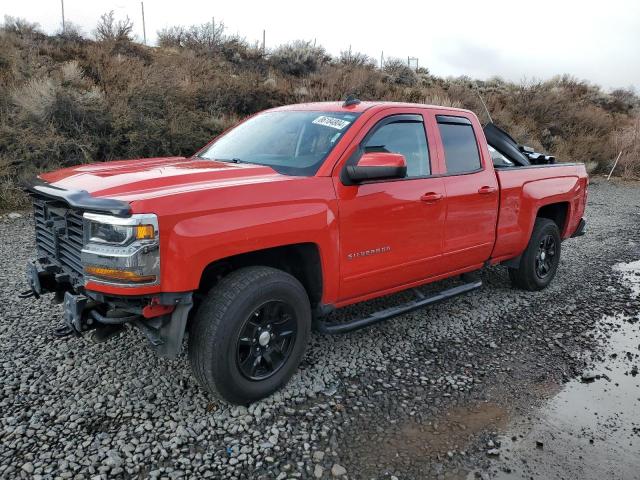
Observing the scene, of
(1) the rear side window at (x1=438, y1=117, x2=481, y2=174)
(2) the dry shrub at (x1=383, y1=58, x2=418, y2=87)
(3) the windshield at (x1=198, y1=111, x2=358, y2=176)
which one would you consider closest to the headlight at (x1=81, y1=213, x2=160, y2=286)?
(3) the windshield at (x1=198, y1=111, x2=358, y2=176)

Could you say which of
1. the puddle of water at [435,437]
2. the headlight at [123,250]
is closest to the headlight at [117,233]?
the headlight at [123,250]

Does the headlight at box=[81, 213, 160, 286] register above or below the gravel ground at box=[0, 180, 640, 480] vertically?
above

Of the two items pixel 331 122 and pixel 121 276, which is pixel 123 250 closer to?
pixel 121 276

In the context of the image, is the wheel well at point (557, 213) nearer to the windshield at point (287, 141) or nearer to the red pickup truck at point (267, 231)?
the red pickup truck at point (267, 231)

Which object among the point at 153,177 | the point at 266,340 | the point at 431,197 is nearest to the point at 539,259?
the point at 431,197

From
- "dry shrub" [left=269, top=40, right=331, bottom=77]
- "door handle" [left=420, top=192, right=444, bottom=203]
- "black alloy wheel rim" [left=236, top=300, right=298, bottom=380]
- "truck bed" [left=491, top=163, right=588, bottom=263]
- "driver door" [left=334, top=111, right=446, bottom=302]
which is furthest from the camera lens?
"dry shrub" [left=269, top=40, right=331, bottom=77]

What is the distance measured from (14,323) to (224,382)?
7.49 ft

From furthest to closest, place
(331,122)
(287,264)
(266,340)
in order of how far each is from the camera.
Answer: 1. (331,122)
2. (287,264)
3. (266,340)

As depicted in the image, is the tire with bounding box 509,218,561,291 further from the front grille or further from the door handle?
the front grille

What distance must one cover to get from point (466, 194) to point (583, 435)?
81.2 inches

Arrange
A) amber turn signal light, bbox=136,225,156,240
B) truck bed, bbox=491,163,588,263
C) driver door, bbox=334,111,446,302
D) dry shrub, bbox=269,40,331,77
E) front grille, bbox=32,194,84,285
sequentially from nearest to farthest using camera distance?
amber turn signal light, bbox=136,225,156,240 < front grille, bbox=32,194,84,285 < driver door, bbox=334,111,446,302 < truck bed, bbox=491,163,588,263 < dry shrub, bbox=269,40,331,77

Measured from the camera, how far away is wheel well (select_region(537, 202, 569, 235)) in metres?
5.93

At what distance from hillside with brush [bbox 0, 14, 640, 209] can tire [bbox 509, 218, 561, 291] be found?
25.4ft

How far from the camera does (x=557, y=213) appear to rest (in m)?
6.04
